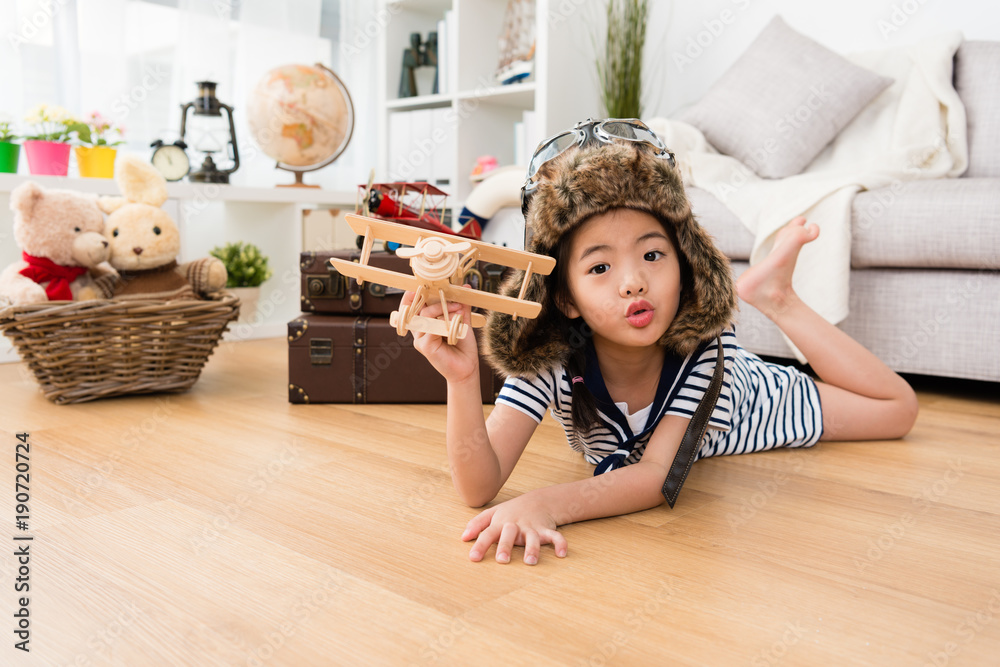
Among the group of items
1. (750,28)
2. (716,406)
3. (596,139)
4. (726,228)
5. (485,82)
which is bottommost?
(716,406)

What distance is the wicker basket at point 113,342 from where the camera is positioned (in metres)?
1.38

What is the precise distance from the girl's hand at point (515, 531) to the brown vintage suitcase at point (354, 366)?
2.29 feet

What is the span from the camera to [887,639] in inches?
24.0

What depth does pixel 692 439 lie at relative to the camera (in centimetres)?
90

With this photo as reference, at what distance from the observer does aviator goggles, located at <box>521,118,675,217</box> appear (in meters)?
0.88

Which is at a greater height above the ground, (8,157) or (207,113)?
(207,113)

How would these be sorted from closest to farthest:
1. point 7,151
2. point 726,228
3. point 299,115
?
point 726,228
point 7,151
point 299,115

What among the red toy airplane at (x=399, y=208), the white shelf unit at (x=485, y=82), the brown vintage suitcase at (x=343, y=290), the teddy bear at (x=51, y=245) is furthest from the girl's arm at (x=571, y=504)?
the white shelf unit at (x=485, y=82)

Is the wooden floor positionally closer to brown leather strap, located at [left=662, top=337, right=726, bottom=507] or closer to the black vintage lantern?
brown leather strap, located at [left=662, top=337, right=726, bottom=507]

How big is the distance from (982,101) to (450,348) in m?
1.86

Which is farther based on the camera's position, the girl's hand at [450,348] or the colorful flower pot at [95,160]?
the colorful flower pot at [95,160]

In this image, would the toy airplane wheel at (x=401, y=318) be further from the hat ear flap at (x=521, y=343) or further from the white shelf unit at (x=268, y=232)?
the white shelf unit at (x=268, y=232)

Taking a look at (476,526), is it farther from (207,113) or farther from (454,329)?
(207,113)

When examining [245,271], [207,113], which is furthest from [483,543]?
[207,113]
